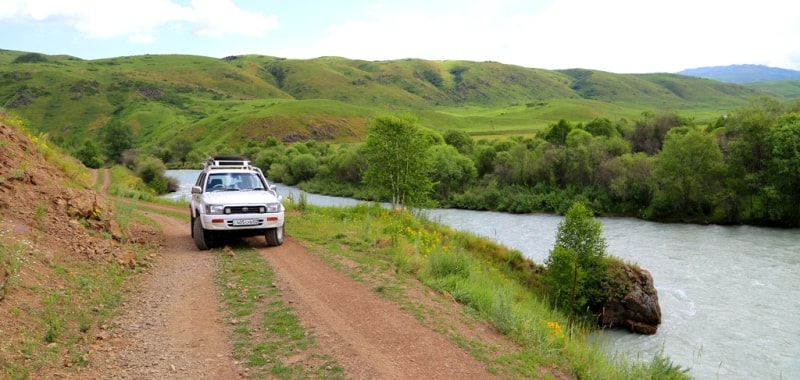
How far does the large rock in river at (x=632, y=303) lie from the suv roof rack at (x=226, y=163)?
15192mm

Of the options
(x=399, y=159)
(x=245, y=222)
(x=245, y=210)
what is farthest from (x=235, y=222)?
(x=399, y=159)

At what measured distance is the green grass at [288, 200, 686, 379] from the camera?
310 inches

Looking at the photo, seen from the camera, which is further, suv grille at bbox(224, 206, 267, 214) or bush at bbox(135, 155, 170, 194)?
bush at bbox(135, 155, 170, 194)

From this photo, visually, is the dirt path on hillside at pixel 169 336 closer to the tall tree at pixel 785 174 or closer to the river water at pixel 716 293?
the river water at pixel 716 293

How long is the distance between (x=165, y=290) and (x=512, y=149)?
6556 centimetres

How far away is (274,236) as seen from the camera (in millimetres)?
14812

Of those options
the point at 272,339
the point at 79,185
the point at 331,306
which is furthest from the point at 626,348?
the point at 79,185

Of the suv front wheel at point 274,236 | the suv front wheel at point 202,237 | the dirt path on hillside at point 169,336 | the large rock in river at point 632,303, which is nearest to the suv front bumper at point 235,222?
the suv front wheel at point 202,237

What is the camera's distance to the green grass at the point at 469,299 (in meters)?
7.88

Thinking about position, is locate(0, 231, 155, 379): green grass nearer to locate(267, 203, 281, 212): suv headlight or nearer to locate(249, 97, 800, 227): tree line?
locate(267, 203, 281, 212): suv headlight

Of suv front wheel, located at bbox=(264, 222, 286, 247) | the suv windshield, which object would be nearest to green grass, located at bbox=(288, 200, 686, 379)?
suv front wheel, located at bbox=(264, 222, 286, 247)

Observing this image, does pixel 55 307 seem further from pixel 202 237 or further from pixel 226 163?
pixel 226 163

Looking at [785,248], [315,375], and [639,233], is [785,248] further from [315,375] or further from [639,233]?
[315,375]

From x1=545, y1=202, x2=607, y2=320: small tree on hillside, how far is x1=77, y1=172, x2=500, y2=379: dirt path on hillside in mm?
13666
